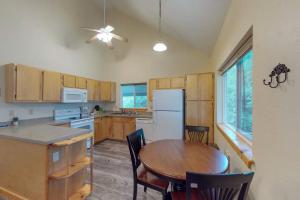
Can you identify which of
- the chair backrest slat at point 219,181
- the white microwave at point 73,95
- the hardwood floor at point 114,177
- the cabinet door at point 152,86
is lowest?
the hardwood floor at point 114,177

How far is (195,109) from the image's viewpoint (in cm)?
395

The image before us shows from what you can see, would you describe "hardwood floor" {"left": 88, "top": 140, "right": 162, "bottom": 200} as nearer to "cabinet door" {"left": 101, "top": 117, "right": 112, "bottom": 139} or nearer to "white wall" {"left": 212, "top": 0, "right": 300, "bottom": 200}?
"cabinet door" {"left": 101, "top": 117, "right": 112, "bottom": 139}

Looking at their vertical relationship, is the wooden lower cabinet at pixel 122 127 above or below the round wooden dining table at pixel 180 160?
below

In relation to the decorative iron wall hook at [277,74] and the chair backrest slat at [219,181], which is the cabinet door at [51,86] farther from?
the decorative iron wall hook at [277,74]

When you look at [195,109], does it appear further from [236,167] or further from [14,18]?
[14,18]

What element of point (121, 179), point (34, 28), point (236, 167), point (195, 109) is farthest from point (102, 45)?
point (236, 167)

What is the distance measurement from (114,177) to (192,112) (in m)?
2.48

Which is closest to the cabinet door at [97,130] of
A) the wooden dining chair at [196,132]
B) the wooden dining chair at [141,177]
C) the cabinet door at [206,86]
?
the wooden dining chair at [141,177]

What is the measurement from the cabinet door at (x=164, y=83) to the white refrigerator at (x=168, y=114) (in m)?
0.48

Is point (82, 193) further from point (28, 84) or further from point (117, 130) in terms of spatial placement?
point (117, 130)

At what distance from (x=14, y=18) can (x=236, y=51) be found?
4126 millimetres

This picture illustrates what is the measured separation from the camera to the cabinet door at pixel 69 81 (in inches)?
144

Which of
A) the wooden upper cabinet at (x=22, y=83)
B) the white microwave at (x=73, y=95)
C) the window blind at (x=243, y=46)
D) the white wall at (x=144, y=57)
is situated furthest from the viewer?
the white wall at (x=144, y=57)

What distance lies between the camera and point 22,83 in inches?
109
